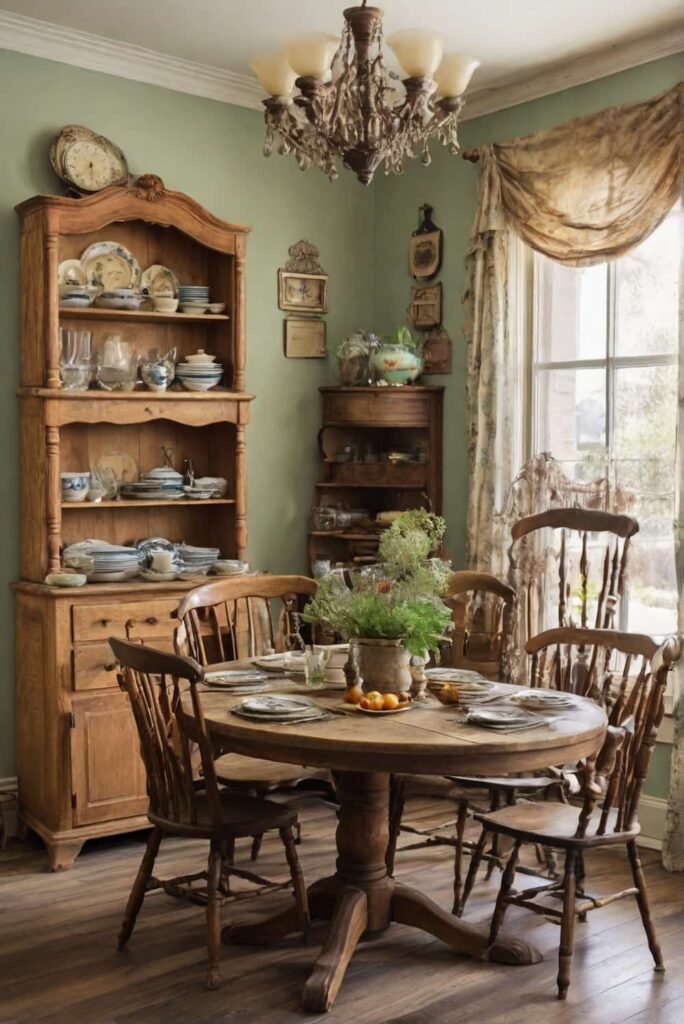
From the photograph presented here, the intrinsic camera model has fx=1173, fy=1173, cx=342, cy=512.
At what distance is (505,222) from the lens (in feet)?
16.0

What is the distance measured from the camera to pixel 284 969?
319 cm

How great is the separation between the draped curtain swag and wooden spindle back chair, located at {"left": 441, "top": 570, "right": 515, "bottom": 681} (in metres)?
0.21

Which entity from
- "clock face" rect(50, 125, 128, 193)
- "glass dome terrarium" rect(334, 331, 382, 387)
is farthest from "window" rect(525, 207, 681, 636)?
"clock face" rect(50, 125, 128, 193)

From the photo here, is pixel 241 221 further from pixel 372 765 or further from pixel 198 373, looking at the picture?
pixel 372 765

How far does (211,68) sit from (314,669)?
2.75 metres

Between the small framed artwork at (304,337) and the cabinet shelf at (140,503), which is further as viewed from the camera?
the small framed artwork at (304,337)

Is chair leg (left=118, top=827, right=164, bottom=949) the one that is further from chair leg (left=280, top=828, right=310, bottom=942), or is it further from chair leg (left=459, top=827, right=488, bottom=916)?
chair leg (left=459, top=827, right=488, bottom=916)

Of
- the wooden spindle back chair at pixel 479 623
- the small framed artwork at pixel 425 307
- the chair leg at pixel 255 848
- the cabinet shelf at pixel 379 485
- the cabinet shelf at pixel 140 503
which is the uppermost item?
the small framed artwork at pixel 425 307

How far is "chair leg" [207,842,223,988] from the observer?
3064 millimetres

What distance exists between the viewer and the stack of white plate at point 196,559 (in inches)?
180

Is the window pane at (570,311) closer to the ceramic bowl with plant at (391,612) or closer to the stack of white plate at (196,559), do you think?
the stack of white plate at (196,559)

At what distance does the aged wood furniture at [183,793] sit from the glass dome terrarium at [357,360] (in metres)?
2.34

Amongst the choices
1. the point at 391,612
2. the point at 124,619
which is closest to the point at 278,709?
the point at 391,612

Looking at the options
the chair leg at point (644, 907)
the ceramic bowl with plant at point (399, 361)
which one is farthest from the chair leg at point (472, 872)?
the ceramic bowl with plant at point (399, 361)
